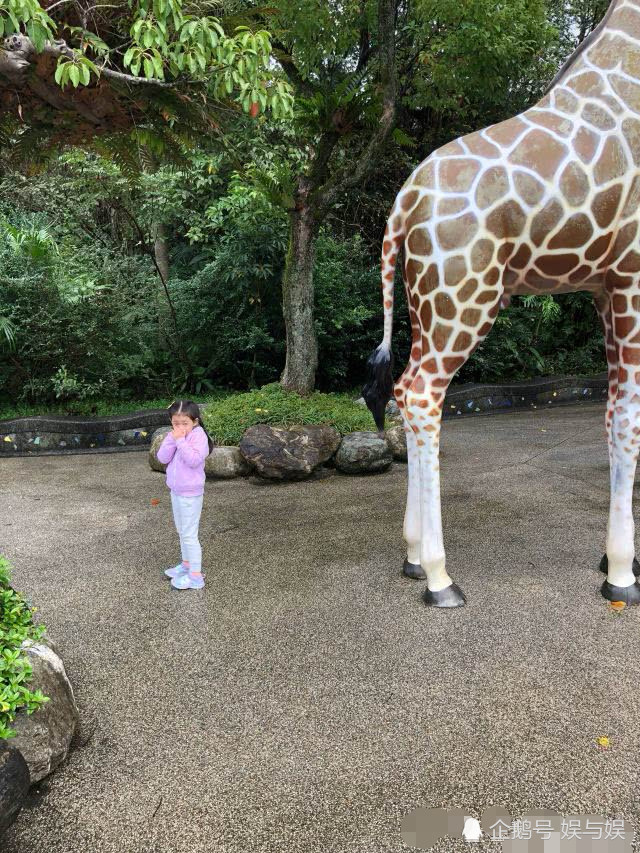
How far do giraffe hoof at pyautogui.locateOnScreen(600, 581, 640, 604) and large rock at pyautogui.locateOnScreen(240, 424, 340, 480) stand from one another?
2.87 metres

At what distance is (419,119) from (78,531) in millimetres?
9202

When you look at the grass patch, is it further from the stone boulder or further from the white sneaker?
the white sneaker

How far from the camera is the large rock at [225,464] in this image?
5629 mm

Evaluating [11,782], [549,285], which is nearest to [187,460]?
[11,782]

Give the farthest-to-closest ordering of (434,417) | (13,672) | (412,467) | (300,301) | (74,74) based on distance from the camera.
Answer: (300,301) → (412,467) → (434,417) → (74,74) → (13,672)

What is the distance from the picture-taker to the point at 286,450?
5.48 metres

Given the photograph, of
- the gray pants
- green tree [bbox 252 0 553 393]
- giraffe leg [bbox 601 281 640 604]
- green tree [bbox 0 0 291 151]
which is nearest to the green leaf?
green tree [bbox 0 0 291 151]

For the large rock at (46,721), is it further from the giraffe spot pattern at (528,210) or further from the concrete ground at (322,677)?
the giraffe spot pattern at (528,210)

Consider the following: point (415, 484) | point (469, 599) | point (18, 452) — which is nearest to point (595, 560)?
point (469, 599)

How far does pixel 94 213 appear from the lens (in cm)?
1102

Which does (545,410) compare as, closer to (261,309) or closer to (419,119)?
(261,309)

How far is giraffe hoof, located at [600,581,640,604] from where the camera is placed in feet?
9.89

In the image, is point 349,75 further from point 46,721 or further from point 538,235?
point 46,721

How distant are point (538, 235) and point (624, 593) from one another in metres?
1.72
